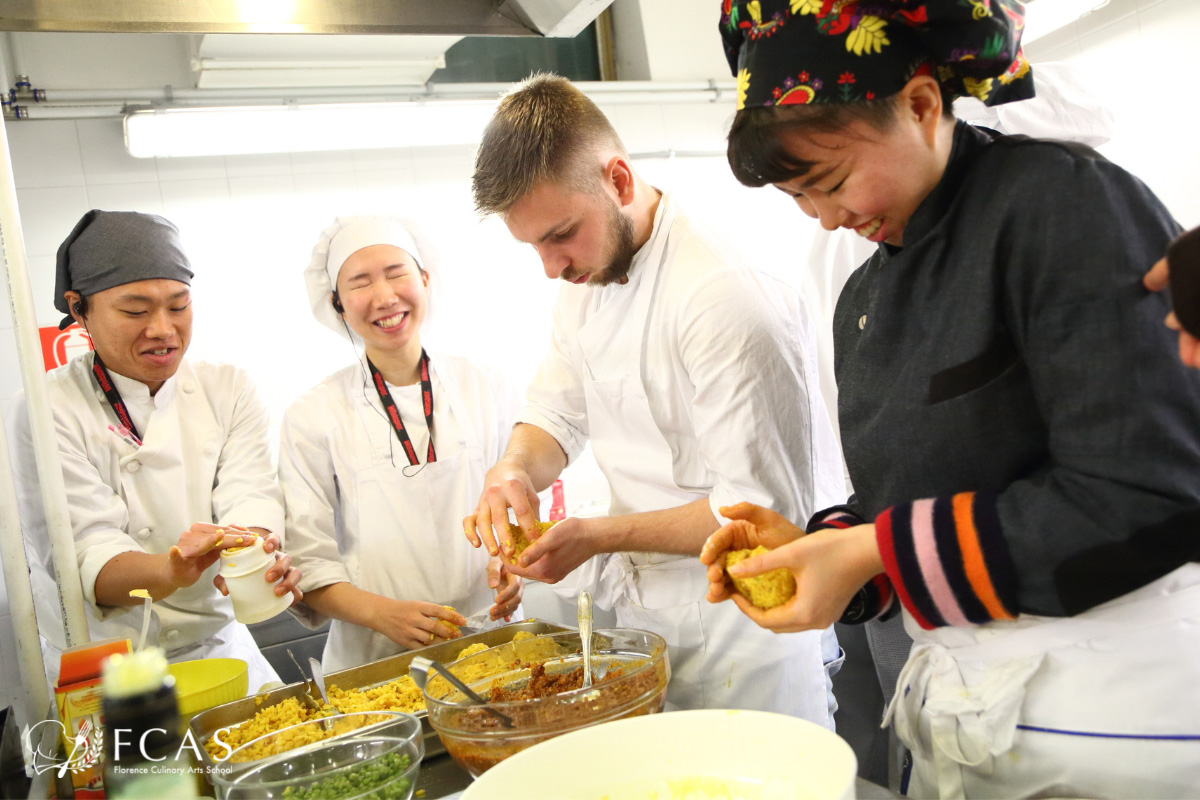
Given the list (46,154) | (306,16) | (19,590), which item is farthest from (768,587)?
(46,154)

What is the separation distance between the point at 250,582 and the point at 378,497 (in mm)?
766

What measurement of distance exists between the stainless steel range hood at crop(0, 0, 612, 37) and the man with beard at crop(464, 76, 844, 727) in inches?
7.0

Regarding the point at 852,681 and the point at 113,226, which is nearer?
the point at 113,226

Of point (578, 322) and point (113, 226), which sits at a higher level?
point (113, 226)

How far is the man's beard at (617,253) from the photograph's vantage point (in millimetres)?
1840

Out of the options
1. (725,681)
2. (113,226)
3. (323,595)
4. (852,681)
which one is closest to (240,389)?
(113,226)

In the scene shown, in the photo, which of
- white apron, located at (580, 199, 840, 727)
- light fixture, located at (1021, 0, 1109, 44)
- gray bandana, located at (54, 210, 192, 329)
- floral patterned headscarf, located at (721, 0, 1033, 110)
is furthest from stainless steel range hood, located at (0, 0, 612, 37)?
light fixture, located at (1021, 0, 1109, 44)

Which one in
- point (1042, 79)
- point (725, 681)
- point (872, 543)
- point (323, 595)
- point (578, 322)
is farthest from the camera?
point (1042, 79)

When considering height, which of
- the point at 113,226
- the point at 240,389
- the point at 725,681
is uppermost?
the point at 113,226

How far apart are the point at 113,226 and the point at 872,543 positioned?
215 centimetres

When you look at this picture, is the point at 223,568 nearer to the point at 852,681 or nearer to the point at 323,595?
the point at 323,595

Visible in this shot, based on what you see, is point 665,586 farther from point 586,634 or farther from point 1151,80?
point 1151,80

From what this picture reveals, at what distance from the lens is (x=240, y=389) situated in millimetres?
2598

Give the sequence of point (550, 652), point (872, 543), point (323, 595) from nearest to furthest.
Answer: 1. point (872, 543)
2. point (550, 652)
3. point (323, 595)
